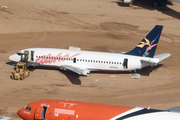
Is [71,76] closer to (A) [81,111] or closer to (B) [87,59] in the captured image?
(B) [87,59]

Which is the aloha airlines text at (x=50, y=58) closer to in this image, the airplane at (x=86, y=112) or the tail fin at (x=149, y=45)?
the tail fin at (x=149, y=45)

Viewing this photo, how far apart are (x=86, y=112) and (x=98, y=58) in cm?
2073

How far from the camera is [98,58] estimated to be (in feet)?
146

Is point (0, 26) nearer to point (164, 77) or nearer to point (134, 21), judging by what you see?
point (134, 21)

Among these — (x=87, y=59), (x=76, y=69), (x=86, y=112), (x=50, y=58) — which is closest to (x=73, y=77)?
(x=76, y=69)

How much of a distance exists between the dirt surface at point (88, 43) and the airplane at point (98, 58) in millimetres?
1746

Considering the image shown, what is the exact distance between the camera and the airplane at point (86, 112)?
77.9ft

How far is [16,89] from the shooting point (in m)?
39.4

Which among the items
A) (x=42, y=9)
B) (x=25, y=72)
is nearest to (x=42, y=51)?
(x=25, y=72)

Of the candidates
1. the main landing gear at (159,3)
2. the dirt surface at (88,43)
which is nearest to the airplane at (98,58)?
the dirt surface at (88,43)

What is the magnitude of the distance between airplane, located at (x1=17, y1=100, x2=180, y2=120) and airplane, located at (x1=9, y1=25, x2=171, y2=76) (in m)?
17.7

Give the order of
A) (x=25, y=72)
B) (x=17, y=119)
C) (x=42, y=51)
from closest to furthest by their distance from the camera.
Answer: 1. (x=17, y=119)
2. (x=25, y=72)
3. (x=42, y=51)

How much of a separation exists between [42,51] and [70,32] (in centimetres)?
2123

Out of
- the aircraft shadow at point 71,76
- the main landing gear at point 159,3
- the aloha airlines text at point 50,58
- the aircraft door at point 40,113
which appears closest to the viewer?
the aircraft door at point 40,113
